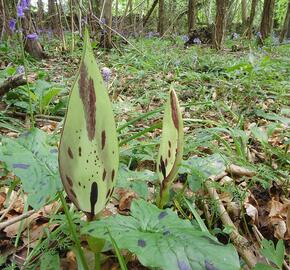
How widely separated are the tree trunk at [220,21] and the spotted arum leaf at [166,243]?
5.95 m

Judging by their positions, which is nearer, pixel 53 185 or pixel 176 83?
pixel 53 185

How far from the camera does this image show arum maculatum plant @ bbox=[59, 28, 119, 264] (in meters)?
0.52

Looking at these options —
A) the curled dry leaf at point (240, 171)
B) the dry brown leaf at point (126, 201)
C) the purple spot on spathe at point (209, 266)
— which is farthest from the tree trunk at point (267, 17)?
the purple spot on spathe at point (209, 266)

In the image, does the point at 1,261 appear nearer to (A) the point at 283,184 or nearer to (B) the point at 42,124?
(A) the point at 283,184

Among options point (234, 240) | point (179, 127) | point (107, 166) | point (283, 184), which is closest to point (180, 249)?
point (107, 166)

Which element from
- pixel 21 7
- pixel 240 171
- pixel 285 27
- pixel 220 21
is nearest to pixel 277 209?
pixel 240 171

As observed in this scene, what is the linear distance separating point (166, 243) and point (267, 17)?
32.7 ft

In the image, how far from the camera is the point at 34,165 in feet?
2.31

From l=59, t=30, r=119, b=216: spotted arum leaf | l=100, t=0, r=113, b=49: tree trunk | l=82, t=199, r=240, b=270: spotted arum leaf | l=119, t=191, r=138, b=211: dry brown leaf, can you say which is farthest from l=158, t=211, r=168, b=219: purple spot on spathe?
l=100, t=0, r=113, b=49: tree trunk

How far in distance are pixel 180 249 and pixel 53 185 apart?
0.89 feet

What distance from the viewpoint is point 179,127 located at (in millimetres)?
751

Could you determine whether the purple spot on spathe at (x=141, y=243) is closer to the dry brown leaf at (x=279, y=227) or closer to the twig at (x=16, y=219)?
the twig at (x=16, y=219)

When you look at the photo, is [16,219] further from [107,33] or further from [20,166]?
[107,33]

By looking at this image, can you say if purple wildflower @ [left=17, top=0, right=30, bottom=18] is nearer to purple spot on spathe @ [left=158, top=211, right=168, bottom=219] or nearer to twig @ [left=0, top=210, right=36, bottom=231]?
twig @ [left=0, top=210, right=36, bottom=231]
